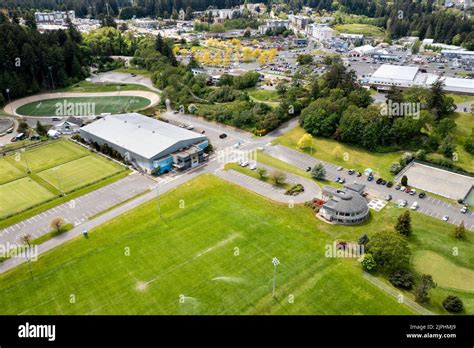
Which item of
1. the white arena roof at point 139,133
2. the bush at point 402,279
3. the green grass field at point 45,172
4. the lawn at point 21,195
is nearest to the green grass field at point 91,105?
the white arena roof at point 139,133

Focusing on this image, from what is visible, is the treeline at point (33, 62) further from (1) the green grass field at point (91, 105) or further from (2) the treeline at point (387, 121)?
(2) the treeline at point (387, 121)

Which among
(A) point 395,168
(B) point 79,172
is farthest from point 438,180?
(B) point 79,172

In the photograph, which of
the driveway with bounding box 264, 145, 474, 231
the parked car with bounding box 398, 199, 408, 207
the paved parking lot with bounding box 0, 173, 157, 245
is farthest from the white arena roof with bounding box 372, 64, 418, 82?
the paved parking lot with bounding box 0, 173, 157, 245

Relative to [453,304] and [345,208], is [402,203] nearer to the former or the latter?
[345,208]

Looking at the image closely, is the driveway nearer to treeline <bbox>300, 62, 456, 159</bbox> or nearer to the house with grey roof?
the house with grey roof

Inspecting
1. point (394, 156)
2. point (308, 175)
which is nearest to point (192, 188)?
point (308, 175)

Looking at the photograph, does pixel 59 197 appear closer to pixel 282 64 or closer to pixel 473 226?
pixel 473 226
